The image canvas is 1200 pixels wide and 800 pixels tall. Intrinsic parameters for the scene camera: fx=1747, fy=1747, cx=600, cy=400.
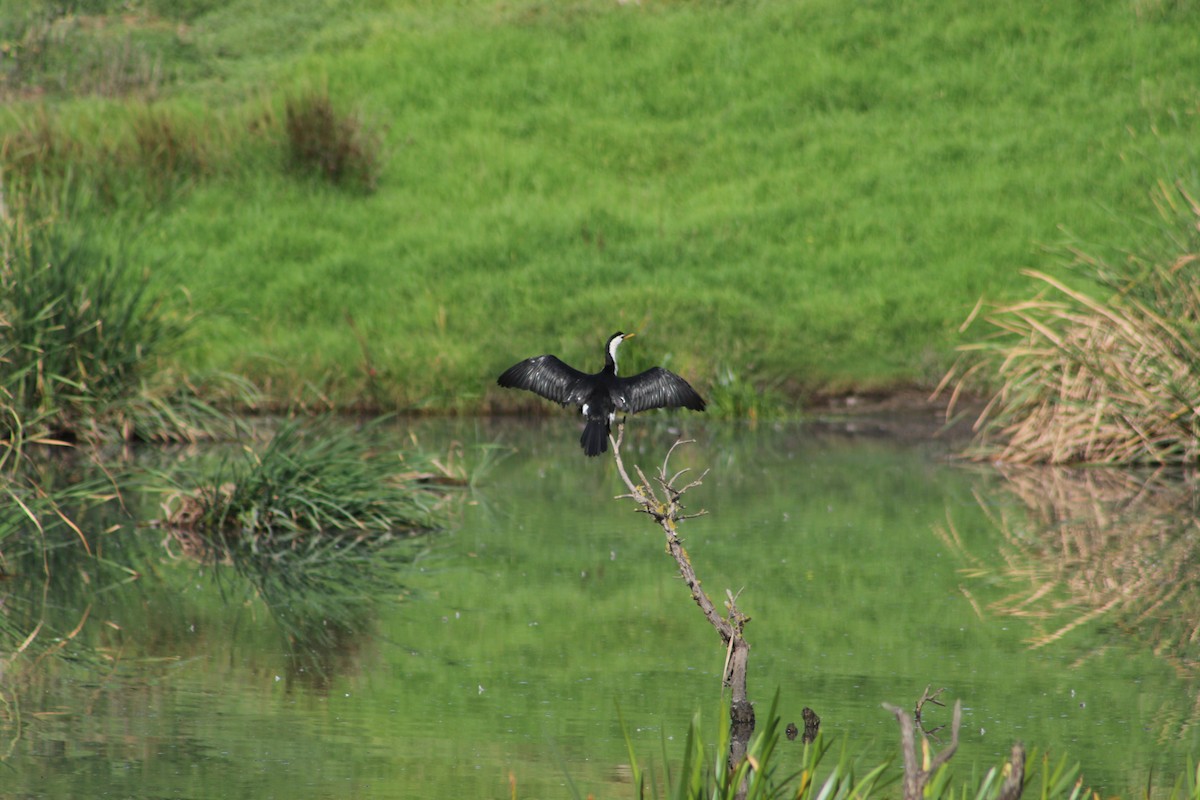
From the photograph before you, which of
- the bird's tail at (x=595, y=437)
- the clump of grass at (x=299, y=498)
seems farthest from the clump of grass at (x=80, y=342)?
the bird's tail at (x=595, y=437)

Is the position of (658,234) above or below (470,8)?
below

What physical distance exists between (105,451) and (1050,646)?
7.93 m

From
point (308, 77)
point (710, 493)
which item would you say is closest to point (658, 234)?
point (308, 77)

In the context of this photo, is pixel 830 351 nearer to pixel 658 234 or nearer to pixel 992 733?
pixel 658 234

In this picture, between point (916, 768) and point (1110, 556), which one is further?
point (1110, 556)

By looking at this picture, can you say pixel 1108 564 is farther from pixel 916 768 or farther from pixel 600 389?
pixel 916 768

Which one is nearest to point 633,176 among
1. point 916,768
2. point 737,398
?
point 737,398

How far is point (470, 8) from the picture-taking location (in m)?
25.9

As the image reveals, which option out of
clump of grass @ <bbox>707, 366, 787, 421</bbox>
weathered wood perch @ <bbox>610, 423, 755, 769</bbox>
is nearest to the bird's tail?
weathered wood perch @ <bbox>610, 423, 755, 769</bbox>

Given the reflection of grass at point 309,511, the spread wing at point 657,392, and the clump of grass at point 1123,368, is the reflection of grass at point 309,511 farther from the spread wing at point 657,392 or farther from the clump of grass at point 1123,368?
the clump of grass at point 1123,368

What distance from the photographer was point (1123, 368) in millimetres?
12727

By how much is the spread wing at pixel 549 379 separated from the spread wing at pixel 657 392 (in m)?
0.25

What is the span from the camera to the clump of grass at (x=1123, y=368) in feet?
41.3

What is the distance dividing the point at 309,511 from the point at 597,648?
3.48 metres
